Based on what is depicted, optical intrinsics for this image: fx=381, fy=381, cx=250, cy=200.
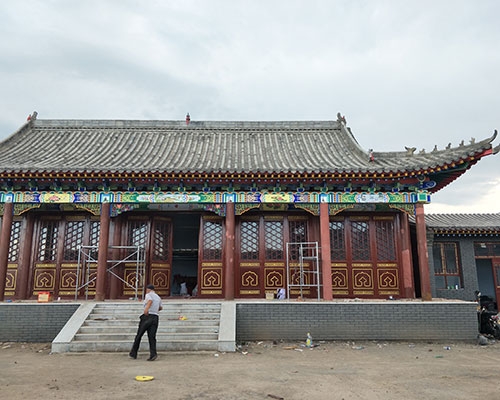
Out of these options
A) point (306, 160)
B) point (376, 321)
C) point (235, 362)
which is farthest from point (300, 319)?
point (306, 160)

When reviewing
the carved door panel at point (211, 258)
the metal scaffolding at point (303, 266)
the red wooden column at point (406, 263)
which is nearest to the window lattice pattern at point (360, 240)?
the red wooden column at point (406, 263)

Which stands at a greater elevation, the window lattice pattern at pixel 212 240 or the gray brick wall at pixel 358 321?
the window lattice pattern at pixel 212 240

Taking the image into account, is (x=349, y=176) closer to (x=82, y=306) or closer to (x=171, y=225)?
(x=171, y=225)

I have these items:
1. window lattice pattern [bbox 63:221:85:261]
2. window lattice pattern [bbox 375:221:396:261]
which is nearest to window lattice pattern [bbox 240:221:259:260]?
window lattice pattern [bbox 375:221:396:261]

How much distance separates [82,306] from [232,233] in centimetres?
417

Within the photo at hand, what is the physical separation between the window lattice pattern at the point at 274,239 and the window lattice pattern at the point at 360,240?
220 centimetres

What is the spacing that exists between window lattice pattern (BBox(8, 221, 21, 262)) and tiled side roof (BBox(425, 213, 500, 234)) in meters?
13.6

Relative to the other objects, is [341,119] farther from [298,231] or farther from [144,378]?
[144,378]

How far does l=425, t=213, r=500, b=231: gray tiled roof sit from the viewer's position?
44.9 feet

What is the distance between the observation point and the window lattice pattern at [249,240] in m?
11.5

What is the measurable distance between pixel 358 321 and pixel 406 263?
9.67ft

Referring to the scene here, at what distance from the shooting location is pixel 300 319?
920cm

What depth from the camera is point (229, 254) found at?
10289 mm

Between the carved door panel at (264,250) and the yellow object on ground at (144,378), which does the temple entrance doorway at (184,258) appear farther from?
the yellow object on ground at (144,378)
